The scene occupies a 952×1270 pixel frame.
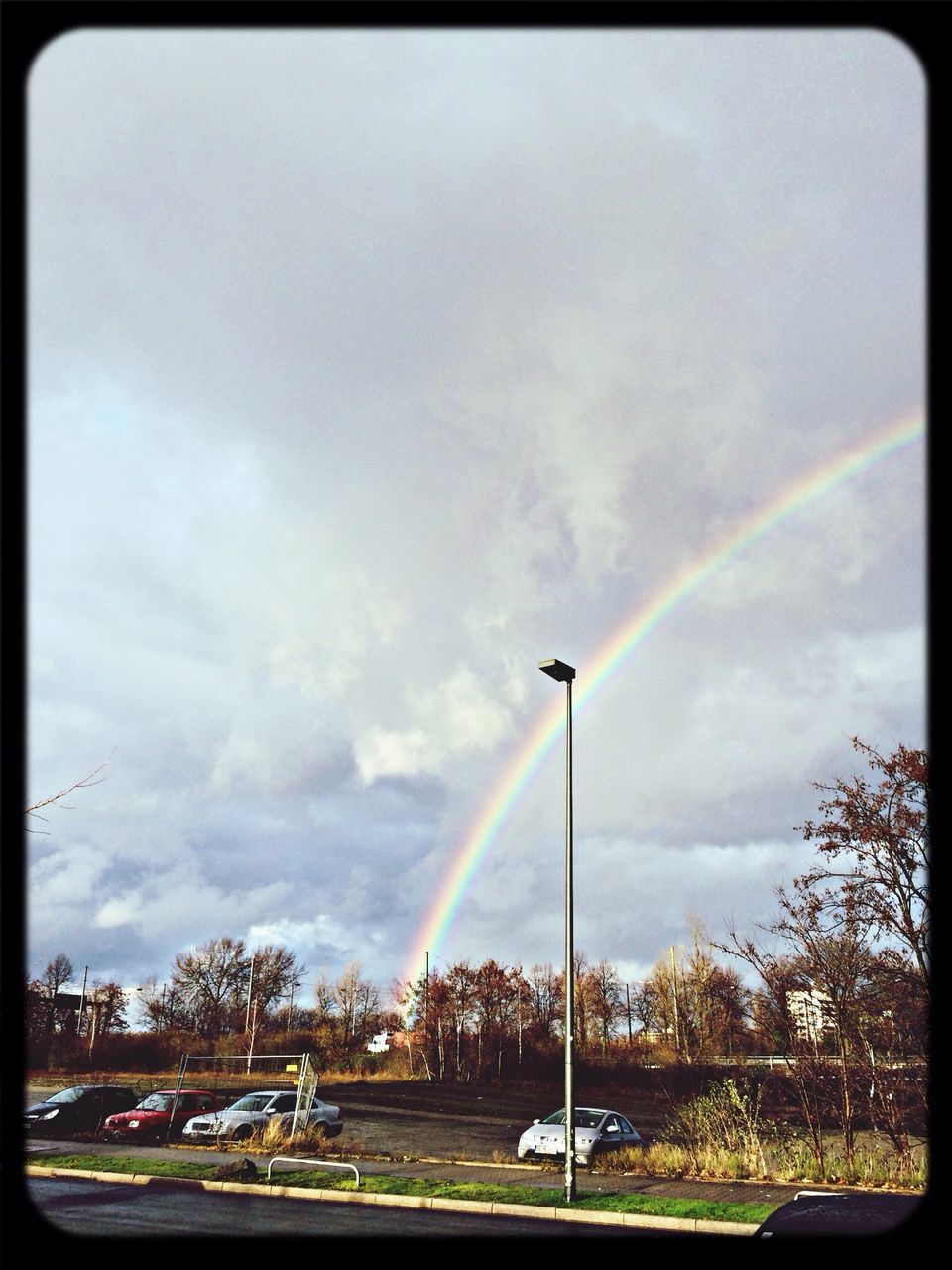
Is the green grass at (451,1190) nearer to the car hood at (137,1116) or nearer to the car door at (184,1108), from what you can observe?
the car hood at (137,1116)

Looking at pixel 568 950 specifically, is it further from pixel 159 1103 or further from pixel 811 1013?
pixel 159 1103

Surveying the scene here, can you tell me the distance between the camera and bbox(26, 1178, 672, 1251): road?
10.8 meters

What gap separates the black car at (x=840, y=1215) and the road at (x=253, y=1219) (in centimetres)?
513

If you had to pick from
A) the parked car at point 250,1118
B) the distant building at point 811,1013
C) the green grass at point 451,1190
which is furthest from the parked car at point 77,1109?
the distant building at point 811,1013

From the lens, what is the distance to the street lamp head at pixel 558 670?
1555 cm

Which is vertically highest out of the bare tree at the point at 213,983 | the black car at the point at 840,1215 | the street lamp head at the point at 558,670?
the street lamp head at the point at 558,670

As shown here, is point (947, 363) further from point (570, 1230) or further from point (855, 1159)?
point (855, 1159)

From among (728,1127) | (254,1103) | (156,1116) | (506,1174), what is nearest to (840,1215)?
(728,1127)

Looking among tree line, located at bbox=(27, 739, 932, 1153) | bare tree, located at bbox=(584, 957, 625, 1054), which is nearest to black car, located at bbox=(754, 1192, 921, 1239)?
tree line, located at bbox=(27, 739, 932, 1153)

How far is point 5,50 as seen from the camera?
135 inches

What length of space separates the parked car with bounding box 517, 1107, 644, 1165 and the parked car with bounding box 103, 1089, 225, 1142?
347 inches

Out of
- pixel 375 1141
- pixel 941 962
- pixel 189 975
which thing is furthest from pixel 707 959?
pixel 941 962

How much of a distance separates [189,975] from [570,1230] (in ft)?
183

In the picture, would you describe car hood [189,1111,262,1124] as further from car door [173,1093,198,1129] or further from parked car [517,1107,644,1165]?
parked car [517,1107,644,1165]
